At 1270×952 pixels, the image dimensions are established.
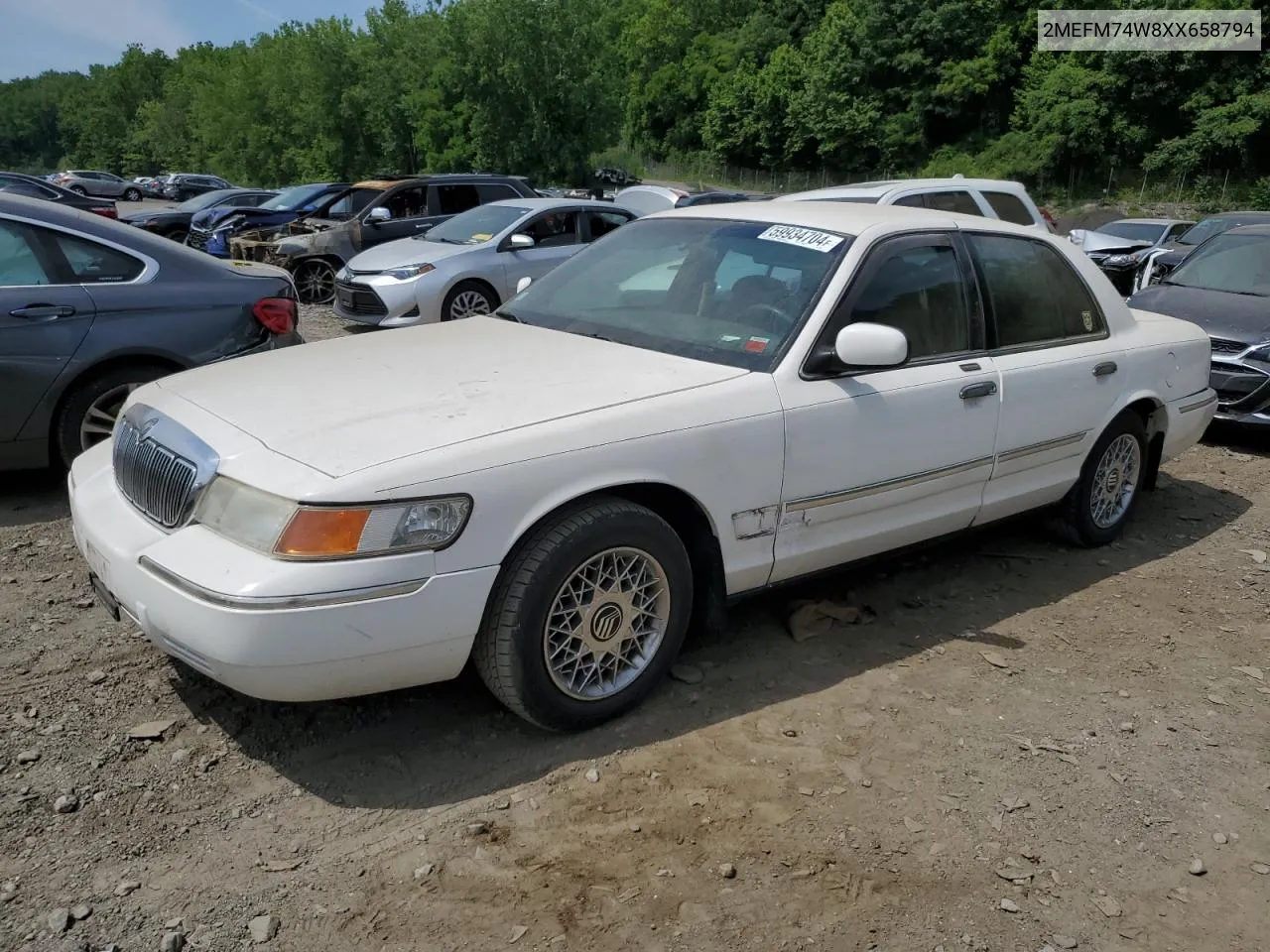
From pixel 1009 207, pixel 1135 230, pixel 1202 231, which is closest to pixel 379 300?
pixel 1009 207

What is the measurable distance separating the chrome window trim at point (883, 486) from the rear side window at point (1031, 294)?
1.82 feet

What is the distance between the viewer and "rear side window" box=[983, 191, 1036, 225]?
9859 millimetres

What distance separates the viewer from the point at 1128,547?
5.38 m

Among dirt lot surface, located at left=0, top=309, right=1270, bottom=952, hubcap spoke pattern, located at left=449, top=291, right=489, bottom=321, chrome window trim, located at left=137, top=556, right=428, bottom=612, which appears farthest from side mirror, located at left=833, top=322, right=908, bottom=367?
hubcap spoke pattern, located at left=449, top=291, right=489, bottom=321

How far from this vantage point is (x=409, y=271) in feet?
34.4

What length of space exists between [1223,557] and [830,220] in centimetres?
298

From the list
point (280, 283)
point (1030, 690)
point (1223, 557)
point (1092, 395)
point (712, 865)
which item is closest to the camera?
point (712, 865)

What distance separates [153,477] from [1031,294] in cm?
371

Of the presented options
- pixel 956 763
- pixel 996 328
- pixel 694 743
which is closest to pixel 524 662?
pixel 694 743

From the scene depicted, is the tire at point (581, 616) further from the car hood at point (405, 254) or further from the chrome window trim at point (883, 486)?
the car hood at point (405, 254)

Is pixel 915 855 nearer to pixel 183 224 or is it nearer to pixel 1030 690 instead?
pixel 1030 690

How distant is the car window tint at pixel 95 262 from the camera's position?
17.3 feet

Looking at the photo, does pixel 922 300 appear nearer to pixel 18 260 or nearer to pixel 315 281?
pixel 18 260

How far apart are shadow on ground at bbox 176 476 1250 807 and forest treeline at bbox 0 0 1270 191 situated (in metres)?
41.0
